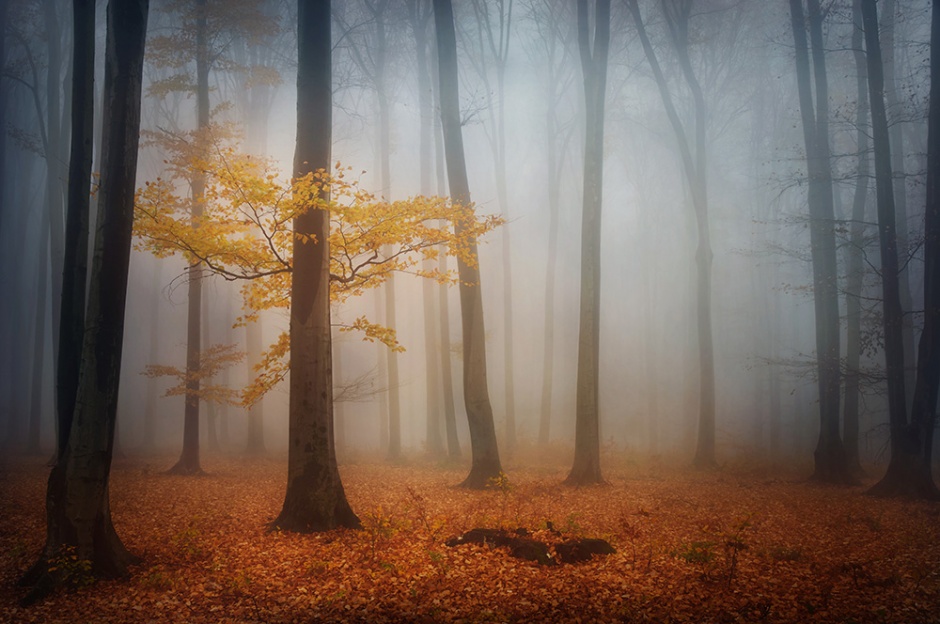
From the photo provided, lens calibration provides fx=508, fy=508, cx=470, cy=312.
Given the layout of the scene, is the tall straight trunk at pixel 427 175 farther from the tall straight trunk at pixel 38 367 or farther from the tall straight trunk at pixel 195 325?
the tall straight trunk at pixel 38 367

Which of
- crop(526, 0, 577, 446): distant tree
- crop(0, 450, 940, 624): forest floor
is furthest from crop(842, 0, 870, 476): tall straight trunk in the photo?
crop(526, 0, 577, 446): distant tree

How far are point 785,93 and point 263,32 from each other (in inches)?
986

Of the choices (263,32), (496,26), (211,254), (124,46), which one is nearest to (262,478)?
(211,254)

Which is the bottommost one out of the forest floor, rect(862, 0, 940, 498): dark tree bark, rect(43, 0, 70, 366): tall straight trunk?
the forest floor

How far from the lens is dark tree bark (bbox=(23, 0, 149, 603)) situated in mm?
5977

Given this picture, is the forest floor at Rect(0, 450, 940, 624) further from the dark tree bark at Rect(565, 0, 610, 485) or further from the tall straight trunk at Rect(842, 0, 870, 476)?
the tall straight trunk at Rect(842, 0, 870, 476)

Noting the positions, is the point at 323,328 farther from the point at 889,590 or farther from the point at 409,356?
the point at 409,356

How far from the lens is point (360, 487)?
12453 mm

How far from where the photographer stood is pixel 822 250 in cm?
1385

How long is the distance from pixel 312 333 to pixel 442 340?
35.2ft

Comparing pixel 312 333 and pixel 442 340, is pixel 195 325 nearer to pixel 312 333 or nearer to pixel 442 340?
pixel 442 340

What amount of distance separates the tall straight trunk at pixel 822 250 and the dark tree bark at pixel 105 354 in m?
15.0

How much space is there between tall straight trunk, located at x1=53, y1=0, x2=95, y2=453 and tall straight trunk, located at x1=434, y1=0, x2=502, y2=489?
6.55 m

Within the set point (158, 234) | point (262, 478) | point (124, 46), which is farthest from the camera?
point (262, 478)
